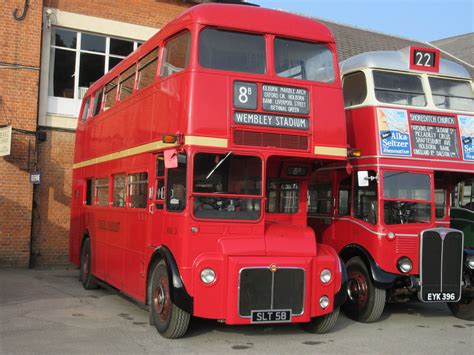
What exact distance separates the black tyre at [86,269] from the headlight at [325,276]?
5722 mm

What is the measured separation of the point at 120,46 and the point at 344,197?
31.2 feet

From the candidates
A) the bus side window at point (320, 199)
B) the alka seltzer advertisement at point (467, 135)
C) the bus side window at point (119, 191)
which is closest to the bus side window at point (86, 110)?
the bus side window at point (119, 191)

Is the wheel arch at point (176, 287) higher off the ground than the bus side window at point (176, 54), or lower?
lower

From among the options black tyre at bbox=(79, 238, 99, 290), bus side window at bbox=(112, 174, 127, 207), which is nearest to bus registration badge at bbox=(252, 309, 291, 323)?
bus side window at bbox=(112, 174, 127, 207)

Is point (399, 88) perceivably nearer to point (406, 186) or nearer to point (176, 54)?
point (406, 186)

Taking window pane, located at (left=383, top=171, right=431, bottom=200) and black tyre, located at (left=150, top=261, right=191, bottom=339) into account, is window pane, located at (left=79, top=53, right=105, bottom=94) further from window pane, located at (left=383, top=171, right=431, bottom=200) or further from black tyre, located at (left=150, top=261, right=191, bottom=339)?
window pane, located at (left=383, top=171, right=431, bottom=200)

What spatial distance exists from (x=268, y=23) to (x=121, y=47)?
32.3 feet

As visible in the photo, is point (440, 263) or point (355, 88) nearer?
point (440, 263)

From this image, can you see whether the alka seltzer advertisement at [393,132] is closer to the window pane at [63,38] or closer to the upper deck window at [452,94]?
the upper deck window at [452,94]

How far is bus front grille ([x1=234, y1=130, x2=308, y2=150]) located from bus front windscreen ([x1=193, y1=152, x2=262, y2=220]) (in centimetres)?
19

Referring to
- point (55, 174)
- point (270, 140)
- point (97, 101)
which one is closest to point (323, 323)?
point (270, 140)

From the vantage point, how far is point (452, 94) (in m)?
9.45

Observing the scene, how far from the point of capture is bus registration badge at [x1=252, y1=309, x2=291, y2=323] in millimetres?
6758

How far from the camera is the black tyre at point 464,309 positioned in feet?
29.5
